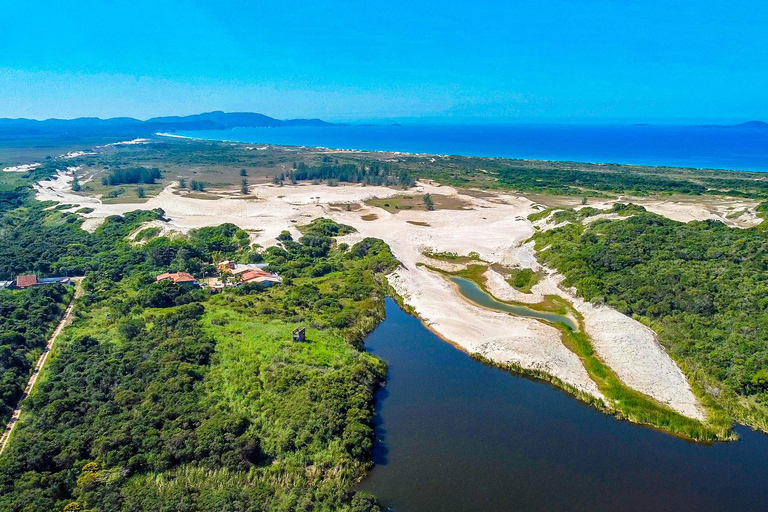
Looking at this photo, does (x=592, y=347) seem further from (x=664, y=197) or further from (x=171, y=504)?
(x=664, y=197)

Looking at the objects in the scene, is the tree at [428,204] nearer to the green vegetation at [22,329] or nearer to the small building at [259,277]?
the small building at [259,277]

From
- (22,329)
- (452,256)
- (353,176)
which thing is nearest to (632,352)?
(452,256)

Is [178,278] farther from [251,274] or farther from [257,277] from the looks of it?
[257,277]

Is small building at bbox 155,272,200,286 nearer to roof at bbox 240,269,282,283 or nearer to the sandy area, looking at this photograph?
roof at bbox 240,269,282,283

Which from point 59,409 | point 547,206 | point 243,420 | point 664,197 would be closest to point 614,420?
point 243,420

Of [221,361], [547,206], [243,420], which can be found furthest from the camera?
[547,206]

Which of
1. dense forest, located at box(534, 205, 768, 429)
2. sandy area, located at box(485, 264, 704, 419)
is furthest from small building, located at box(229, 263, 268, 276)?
dense forest, located at box(534, 205, 768, 429)
